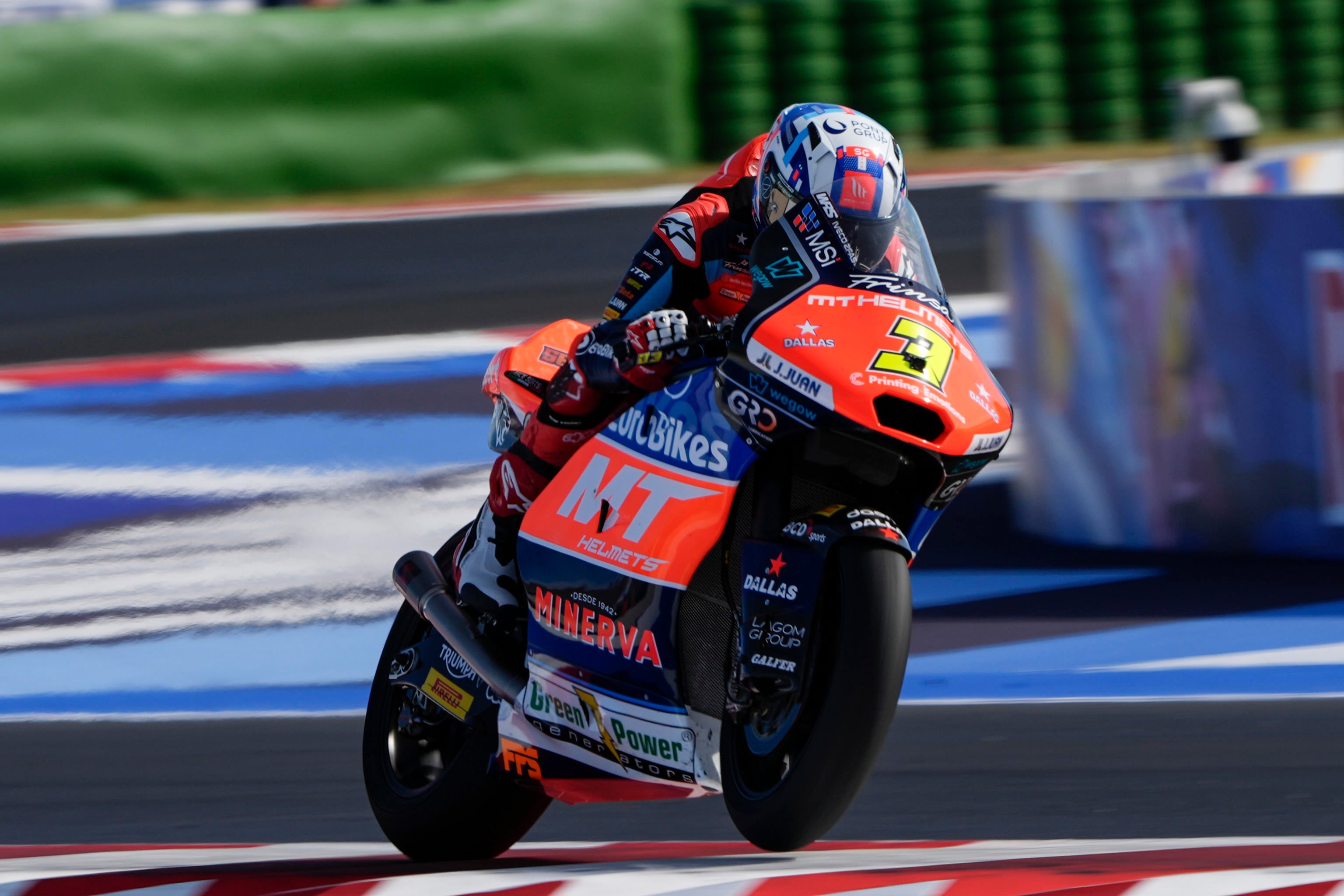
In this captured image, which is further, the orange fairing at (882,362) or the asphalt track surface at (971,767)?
the asphalt track surface at (971,767)

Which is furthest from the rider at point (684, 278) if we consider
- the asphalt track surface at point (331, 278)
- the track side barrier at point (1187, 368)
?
the asphalt track surface at point (331, 278)

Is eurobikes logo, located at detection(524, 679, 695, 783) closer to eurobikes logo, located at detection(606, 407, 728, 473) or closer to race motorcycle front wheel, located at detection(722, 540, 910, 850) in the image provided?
race motorcycle front wheel, located at detection(722, 540, 910, 850)

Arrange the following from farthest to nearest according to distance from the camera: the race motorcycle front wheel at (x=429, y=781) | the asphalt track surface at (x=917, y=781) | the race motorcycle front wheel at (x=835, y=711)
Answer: the asphalt track surface at (x=917, y=781), the race motorcycle front wheel at (x=429, y=781), the race motorcycle front wheel at (x=835, y=711)

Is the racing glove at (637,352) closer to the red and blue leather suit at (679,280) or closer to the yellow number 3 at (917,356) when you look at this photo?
the red and blue leather suit at (679,280)

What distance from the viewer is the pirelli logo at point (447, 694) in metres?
3.67

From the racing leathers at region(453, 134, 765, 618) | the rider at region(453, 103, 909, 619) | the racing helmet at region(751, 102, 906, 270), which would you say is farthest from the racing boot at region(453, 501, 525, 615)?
the racing helmet at region(751, 102, 906, 270)

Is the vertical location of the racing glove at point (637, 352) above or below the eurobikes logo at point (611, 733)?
above

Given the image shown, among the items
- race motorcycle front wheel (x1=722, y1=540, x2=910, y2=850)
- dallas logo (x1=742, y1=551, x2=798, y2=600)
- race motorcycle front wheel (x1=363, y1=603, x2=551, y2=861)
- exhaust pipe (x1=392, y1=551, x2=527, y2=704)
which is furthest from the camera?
race motorcycle front wheel (x1=363, y1=603, x2=551, y2=861)

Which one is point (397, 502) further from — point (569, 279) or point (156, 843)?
A: point (569, 279)

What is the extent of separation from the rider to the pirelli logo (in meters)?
0.18

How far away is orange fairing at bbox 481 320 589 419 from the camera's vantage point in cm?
368

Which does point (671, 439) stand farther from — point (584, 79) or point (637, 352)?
point (584, 79)

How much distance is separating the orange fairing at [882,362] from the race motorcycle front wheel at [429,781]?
1.16 m

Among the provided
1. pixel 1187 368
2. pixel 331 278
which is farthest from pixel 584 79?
pixel 1187 368
